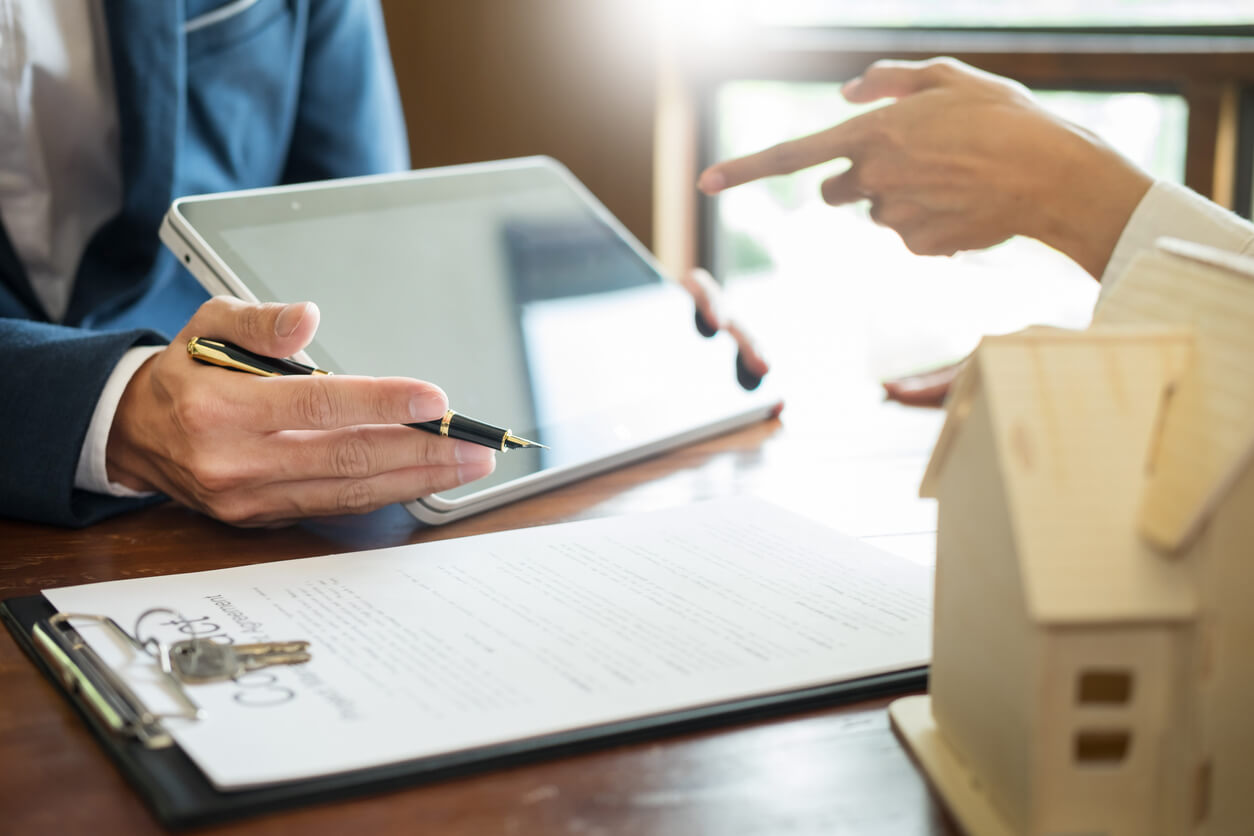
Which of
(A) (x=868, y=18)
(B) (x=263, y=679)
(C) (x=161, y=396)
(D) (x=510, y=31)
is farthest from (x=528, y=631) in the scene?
(D) (x=510, y=31)

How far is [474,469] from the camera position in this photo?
656 millimetres

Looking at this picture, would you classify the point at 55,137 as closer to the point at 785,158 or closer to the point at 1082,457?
the point at 785,158

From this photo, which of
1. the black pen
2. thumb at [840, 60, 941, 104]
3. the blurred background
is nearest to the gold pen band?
the black pen

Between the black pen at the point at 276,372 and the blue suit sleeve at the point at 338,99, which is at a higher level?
the blue suit sleeve at the point at 338,99

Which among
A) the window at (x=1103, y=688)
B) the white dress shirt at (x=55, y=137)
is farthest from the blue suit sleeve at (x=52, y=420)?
the window at (x=1103, y=688)

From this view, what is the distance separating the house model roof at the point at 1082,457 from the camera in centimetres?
30

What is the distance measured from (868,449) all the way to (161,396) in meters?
0.49

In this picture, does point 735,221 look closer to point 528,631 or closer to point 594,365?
point 594,365

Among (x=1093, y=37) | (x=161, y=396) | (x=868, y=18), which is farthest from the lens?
(x=868, y=18)

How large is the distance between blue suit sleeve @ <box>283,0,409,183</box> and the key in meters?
0.90

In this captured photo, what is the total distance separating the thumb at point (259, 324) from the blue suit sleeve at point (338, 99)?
0.66m

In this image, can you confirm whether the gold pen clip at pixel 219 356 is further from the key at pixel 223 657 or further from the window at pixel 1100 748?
the window at pixel 1100 748

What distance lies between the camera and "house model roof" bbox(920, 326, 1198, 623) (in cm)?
30

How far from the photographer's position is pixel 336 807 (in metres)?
0.38
